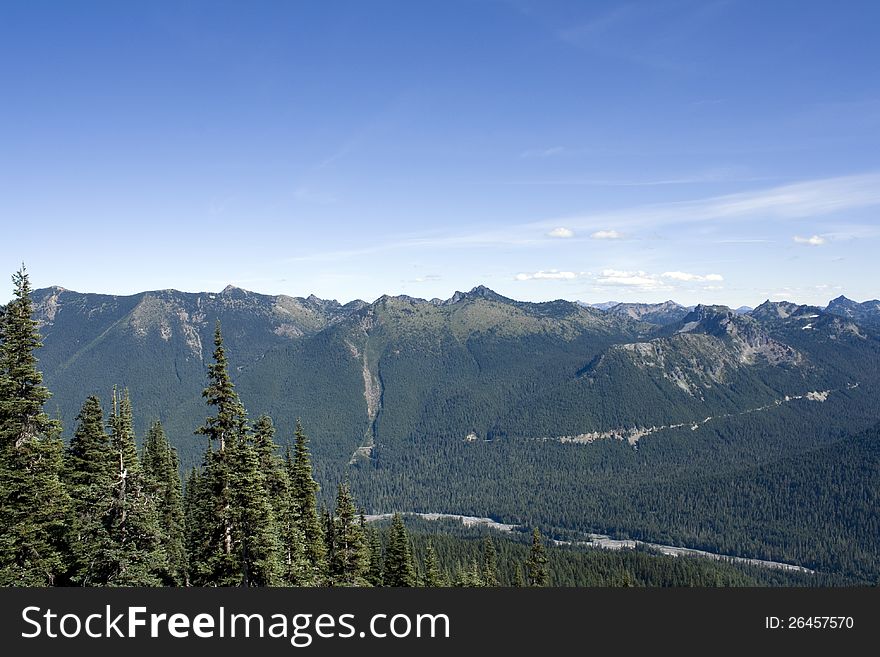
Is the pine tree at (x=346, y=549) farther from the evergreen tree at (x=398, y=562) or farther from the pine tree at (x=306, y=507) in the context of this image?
→ the evergreen tree at (x=398, y=562)

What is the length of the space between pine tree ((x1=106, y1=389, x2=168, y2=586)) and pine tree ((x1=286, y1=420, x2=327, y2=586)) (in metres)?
21.0

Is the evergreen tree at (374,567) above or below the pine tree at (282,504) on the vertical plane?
below

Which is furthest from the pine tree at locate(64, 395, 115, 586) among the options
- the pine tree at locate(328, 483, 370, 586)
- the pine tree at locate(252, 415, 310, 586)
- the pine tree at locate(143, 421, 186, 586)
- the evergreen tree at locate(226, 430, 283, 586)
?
the pine tree at locate(328, 483, 370, 586)

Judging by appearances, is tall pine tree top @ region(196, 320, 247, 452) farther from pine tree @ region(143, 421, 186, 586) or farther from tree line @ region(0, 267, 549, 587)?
pine tree @ region(143, 421, 186, 586)

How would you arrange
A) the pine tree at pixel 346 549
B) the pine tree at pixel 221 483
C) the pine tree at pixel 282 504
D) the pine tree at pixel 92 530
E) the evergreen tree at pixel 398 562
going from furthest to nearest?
the evergreen tree at pixel 398 562, the pine tree at pixel 346 549, the pine tree at pixel 282 504, the pine tree at pixel 221 483, the pine tree at pixel 92 530

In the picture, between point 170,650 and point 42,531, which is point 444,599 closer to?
point 170,650

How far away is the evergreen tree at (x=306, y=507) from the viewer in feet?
197

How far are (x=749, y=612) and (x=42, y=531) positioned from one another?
127 feet

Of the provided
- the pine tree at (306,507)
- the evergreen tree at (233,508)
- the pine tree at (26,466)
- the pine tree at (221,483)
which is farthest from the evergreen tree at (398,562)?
the pine tree at (26,466)

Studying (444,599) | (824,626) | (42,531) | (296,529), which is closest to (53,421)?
(42,531)

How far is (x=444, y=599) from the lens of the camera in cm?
2172

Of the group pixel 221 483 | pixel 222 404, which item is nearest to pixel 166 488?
pixel 221 483

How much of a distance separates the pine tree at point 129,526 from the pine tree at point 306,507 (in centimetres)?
2101

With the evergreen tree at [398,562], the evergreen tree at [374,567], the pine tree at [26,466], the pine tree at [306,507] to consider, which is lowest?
the evergreen tree at [374,567]
